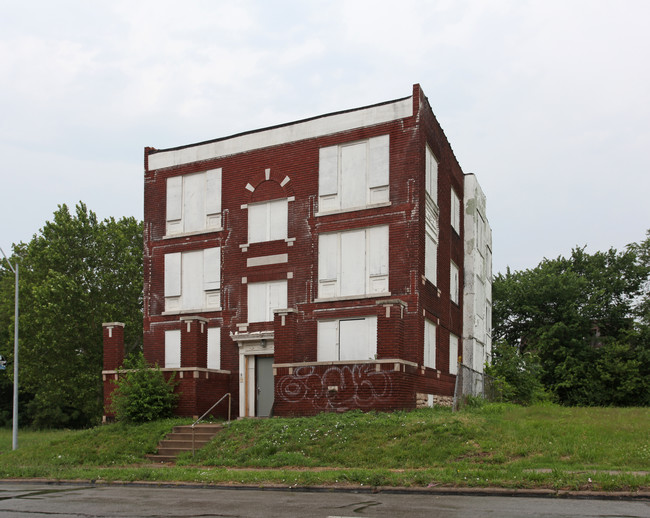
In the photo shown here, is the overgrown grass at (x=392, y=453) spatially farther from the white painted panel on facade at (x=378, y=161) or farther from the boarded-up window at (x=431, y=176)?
the white painted panel on facade at (x=378, y=161)

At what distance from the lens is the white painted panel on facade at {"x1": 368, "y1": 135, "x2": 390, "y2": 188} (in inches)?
1041

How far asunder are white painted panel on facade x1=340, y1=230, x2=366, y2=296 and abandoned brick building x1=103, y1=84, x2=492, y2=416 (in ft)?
0.16

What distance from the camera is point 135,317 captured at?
48438 mm

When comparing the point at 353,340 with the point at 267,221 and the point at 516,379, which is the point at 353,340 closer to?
→ the point at 267,221

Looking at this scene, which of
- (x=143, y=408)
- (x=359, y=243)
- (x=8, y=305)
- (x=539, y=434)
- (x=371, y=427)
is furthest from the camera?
(x=8, y=305)

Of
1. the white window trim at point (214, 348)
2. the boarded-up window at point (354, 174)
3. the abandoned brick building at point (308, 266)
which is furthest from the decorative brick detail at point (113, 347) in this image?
the boarded-up window at point (354, 174)

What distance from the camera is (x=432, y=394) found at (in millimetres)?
26969

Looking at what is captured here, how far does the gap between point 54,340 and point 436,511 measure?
38167 millimetres

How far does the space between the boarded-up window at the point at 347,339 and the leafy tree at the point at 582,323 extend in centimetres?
2667

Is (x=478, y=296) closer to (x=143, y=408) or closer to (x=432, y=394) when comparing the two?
(x=432, y=394)

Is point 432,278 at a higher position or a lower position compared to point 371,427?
higher

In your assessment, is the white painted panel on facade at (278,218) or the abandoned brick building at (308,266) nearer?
the abandoned brick building at (308,266)

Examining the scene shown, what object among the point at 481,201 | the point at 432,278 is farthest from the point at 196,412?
the point at 481,201

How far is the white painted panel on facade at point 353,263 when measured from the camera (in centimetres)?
2648
